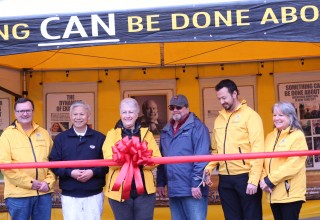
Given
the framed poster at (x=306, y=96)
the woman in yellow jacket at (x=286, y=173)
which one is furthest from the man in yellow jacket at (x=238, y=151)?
the framed poster at (x=306, y=96)

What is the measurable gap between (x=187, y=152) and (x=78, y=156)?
1.00 metres

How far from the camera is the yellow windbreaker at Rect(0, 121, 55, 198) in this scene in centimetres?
468

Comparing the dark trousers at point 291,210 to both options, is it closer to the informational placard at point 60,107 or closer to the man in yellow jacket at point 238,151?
the man in yellow jacket at point 238,151

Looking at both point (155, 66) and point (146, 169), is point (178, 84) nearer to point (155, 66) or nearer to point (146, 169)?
point (155, 66)

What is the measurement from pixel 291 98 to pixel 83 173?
124 inches

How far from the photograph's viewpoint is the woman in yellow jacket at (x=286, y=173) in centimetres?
439

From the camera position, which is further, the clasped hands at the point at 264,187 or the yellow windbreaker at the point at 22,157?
the yellow windbreaker at the point at 22,157

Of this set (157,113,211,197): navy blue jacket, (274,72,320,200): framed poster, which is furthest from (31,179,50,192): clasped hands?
(274,72,320,200): framed poster

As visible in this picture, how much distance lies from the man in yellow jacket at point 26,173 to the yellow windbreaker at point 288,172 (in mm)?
2035

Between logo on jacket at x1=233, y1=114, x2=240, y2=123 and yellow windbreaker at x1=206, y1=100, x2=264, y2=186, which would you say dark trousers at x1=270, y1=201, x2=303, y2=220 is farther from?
logo on jacket at x1=233, y1=114, x2=240, y2=123

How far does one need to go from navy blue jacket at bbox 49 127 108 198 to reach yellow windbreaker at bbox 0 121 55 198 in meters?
0.12

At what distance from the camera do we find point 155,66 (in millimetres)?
6723

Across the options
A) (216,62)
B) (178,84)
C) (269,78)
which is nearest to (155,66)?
(178,84)

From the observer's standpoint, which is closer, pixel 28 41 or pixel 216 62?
pixel 28 41
